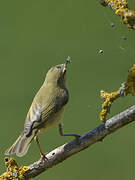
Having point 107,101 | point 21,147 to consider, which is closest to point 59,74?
point 21,147

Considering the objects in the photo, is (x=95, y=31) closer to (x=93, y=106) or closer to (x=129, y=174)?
(x=93, y=106)

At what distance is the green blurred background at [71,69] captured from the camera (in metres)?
5.61

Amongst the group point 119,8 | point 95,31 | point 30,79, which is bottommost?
point 119,8

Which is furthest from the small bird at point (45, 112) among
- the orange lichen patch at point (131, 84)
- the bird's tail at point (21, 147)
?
the orange lichen patch at point (131, 84)

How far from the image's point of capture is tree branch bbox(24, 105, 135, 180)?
11.4 ft

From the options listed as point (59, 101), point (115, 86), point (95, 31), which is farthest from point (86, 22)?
point (59, 101)

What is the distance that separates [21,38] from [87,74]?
145cm

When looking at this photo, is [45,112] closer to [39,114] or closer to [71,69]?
[39,114]

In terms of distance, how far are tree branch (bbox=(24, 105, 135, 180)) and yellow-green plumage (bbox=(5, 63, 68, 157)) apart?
43cm

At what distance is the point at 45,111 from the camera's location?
4.47m

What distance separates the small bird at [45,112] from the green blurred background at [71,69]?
0.81 meters

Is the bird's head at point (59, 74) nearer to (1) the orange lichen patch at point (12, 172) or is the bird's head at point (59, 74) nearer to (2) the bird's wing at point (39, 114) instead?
(2) the bird's wing at point (39, 114)

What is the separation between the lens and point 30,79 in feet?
20.9

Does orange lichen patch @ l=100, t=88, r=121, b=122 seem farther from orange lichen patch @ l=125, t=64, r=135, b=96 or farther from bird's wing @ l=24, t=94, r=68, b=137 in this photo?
bird's wing @ l=24, t=94, r=68, b=137
